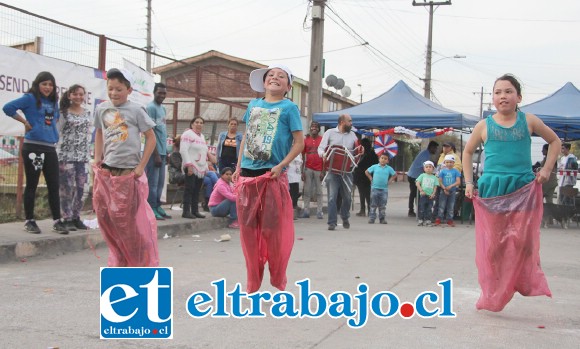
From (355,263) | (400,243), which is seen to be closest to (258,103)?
(355,263)

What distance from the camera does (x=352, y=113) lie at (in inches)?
628

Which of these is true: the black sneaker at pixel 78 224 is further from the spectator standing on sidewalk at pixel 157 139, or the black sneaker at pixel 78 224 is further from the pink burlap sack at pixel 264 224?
the pink burlap sack at pixel 264 224

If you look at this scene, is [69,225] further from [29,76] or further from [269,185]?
[269,185]

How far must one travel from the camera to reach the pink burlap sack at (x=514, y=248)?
5.14 meters

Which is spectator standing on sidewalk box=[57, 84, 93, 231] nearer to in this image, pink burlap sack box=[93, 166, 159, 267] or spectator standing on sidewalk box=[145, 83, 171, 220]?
spectator standing on sidewalk box=[145, 83, 171, 220]

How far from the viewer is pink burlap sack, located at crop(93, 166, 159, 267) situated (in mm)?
5375

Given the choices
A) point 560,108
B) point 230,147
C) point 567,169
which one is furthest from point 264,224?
point 567,169

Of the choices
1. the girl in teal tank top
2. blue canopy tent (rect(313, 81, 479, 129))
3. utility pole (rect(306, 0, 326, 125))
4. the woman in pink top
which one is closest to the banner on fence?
the woman in pink top

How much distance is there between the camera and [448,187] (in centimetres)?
1335

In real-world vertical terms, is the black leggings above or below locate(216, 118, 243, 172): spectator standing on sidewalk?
below

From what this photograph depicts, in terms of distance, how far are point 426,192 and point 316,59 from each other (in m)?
5.61

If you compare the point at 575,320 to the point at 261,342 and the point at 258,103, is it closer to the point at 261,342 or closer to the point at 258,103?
the point at 261,342

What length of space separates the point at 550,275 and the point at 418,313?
113 inches

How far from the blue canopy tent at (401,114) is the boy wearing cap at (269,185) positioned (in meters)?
10.0
